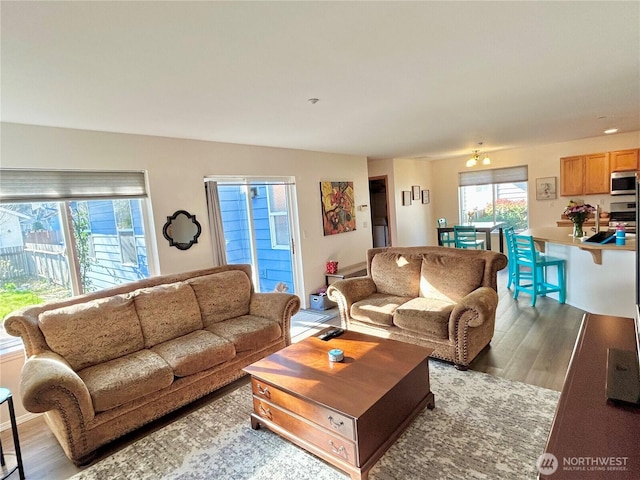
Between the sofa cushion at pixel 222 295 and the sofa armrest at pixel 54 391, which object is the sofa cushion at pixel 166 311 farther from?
the sofa armrest at pixel 54 391

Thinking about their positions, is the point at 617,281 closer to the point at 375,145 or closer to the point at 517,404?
the point at 517,404

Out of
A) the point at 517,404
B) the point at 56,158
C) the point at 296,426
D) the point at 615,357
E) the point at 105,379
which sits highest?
the point at 56,158

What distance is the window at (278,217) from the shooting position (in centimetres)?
524

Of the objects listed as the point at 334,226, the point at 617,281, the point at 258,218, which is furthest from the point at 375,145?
the point at 617,281

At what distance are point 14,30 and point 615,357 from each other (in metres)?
2.96

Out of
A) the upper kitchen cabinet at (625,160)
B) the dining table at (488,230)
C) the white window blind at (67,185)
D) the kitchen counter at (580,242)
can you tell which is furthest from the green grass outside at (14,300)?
the upper kitchen cabinet at (625,160)

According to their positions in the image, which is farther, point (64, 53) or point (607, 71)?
point (607, 71)

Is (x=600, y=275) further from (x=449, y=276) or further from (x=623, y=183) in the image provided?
(x=623, y=183)

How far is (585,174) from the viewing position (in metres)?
6.44

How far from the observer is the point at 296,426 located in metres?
2.19

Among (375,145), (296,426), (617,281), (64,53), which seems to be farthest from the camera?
(375,145)

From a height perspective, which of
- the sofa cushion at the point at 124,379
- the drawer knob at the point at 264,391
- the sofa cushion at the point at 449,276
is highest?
the sofa cushion at the point at 449,276

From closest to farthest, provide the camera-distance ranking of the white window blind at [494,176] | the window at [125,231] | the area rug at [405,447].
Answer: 1. the area rug at [405,447]
2. the window at [125,231]
3. the white window blind at [494,176]

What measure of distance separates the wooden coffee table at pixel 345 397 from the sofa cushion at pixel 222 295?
1151mm
